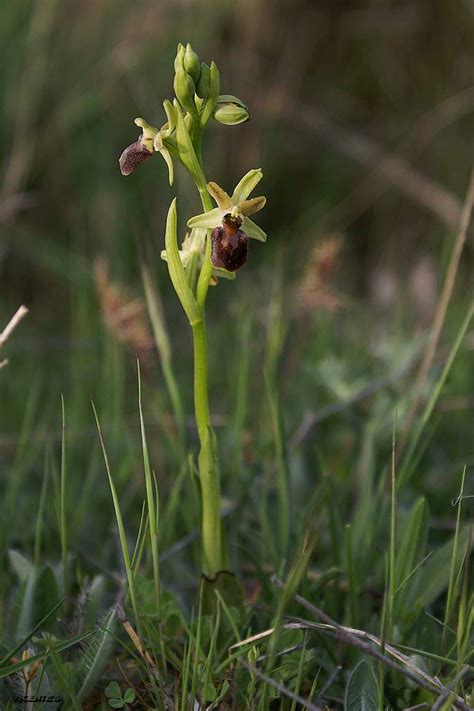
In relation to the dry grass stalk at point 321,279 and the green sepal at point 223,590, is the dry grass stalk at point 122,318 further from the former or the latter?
the green sepal at point 223,590

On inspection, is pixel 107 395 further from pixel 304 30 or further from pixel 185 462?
pixel 304 30

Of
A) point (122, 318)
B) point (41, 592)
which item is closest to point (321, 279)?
point (122, 318)

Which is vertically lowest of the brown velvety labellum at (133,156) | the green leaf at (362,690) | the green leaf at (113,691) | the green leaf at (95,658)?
the green leaf at (362,690)

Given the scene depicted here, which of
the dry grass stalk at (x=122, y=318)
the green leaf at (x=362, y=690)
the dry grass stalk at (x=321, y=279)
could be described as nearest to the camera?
the green leaf at (x=362, y=690)

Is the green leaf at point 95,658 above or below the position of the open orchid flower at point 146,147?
below

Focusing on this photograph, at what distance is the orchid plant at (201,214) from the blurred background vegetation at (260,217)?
19.6 inches

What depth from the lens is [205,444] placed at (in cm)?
129

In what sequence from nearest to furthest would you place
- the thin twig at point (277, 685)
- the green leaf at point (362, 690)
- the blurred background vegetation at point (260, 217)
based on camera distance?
the thin twig at point (277, 685) → the green leaf at point (362, 690) → the blurred background vegetation at point (260, 217)

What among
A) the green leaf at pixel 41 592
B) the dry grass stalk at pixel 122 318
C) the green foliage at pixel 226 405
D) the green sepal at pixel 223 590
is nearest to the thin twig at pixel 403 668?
the green foliage at pixel 226 405

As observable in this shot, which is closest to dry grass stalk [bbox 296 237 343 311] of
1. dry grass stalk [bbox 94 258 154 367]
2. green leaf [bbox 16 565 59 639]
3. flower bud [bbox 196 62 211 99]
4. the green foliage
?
the green foliage

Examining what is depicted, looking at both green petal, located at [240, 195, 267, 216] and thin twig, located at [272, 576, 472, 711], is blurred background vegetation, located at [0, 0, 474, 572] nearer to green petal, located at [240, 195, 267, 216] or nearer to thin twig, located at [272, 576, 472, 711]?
green petal, located at [240, 195, 267, 216]

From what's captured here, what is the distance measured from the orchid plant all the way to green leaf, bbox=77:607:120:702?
229 mm

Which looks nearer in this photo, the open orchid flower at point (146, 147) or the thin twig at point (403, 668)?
the thin twig at point (403, 668)

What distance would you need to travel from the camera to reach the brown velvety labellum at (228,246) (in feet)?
3.99
